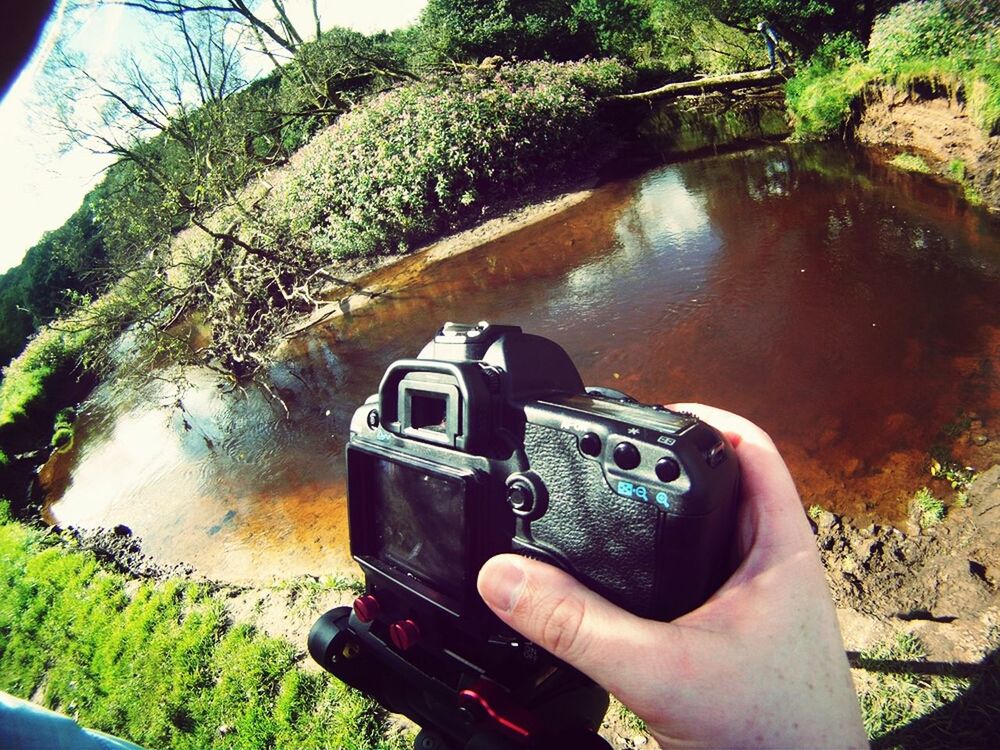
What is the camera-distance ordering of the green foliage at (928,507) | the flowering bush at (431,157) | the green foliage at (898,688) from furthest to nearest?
1. the flowering bush at (431,157)
2. the green foliage at (928,507)
3. the green foliage at (898,688)

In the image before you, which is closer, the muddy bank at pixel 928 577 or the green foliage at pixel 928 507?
the muddy bank at pixel 928 577

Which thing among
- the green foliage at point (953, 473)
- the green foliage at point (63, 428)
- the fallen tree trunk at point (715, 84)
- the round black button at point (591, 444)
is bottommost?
the green foliage at point (953, 473)

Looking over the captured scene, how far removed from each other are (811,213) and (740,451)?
19.8 feet

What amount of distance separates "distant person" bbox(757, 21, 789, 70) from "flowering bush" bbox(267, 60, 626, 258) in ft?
12.5

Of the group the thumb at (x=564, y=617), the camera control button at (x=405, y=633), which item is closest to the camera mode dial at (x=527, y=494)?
the thumb at (x=564, y=617)

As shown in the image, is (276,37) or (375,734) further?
(276,37)

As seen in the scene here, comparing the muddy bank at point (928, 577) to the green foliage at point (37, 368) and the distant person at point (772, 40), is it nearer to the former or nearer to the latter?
the green foliage at point (37, 368)

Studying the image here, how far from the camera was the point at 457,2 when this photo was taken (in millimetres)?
13523

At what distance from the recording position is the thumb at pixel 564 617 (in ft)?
3.47

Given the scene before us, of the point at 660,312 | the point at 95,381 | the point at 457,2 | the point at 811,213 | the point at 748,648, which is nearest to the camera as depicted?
the point at 748,648

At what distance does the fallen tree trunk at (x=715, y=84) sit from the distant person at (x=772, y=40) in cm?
32

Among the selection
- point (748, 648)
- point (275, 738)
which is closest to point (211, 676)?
point (275, 738)

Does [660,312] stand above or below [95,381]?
below

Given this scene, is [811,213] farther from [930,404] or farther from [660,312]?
[930,404]
